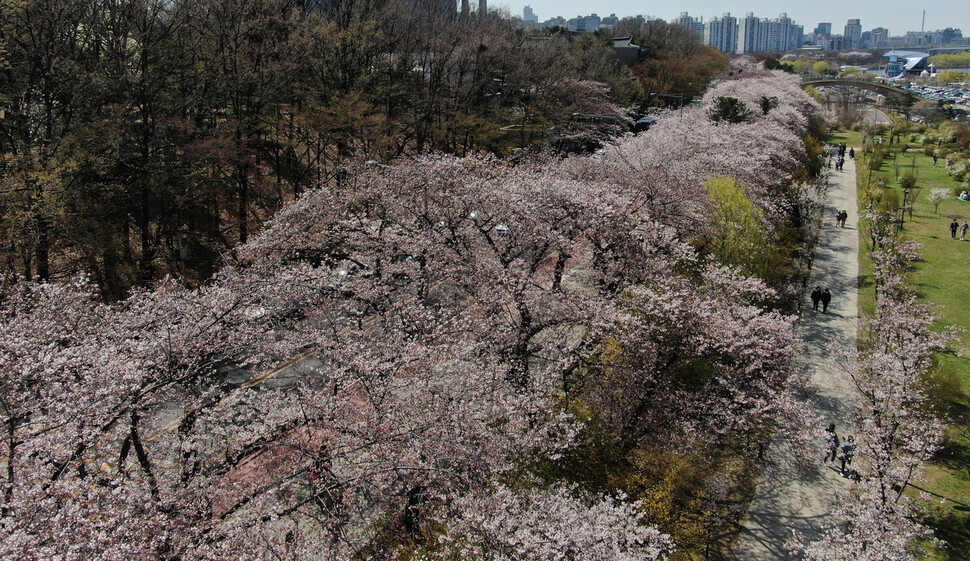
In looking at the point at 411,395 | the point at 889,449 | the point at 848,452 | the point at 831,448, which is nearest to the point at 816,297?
the point at 831,448

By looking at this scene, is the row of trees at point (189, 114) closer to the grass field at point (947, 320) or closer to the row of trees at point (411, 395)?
the row of trees at point (411, 395)

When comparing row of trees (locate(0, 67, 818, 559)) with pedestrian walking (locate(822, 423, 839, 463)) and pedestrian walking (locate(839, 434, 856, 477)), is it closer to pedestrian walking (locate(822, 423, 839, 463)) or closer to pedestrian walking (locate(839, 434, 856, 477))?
pedestrian walking (locate(822, 423, 839, 463))

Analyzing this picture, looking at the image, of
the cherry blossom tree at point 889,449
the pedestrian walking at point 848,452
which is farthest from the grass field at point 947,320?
the pedestrian walking at point 848,452

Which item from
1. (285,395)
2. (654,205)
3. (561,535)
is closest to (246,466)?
(285,395)

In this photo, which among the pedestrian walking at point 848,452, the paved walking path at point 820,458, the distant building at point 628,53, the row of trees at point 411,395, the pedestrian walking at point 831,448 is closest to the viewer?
the row of trees at point 411,395

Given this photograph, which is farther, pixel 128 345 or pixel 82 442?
pixel 128 345

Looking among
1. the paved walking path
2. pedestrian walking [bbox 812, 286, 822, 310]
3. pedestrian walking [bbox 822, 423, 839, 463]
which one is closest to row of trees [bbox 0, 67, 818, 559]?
the paved walking path

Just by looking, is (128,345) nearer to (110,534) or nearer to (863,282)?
(110,534)
